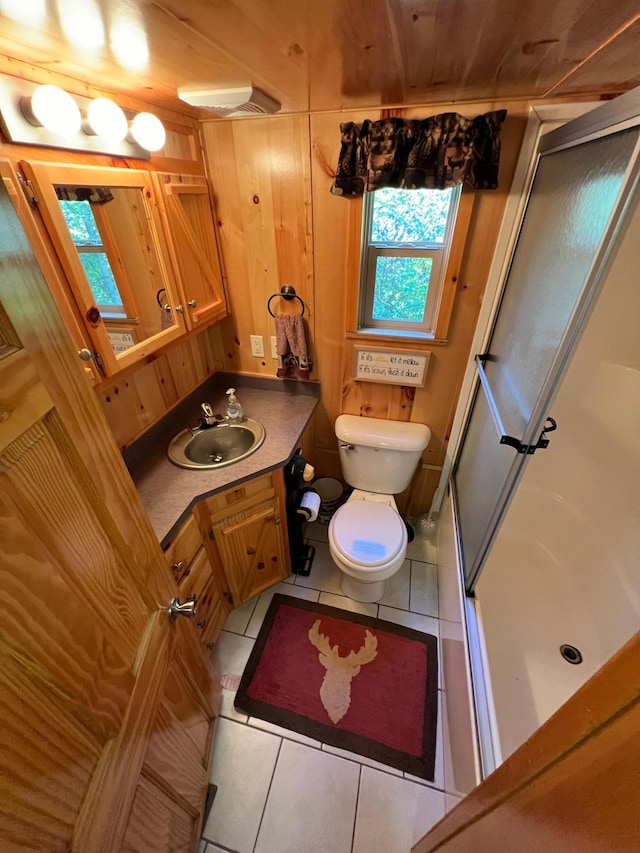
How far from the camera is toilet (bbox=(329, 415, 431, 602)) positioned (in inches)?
61.9

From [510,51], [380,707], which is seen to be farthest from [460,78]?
[380,707]

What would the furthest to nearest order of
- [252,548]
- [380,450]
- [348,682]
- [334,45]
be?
[380,450]
[252,548]
[348,682]
[334,45]

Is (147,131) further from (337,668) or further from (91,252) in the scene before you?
(337,668)

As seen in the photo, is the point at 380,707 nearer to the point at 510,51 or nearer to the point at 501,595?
the point at 501,595

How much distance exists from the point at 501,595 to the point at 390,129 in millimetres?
2009

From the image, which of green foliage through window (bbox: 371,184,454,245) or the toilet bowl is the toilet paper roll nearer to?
the toilet bowl

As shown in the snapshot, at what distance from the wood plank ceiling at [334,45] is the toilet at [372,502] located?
131cm

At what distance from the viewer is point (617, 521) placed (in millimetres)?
1540

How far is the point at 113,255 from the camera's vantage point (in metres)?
1.08

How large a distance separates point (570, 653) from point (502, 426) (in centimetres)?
106

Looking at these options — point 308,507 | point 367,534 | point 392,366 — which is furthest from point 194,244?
point 367,534

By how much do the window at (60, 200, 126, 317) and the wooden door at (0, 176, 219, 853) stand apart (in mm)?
152

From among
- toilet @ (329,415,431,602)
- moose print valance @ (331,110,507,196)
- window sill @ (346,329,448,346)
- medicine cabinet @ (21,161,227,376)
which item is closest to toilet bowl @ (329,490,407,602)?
toilet @ (329,415,431,602)

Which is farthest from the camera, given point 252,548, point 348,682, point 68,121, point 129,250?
point 252,548
